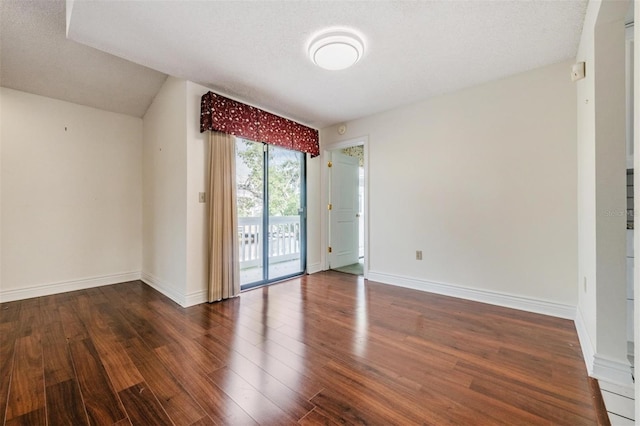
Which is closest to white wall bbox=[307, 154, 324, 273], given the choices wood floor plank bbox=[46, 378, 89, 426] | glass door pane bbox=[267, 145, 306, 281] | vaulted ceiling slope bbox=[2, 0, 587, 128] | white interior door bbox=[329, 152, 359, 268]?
glass door pane bbox=[267, 145, 306, 281]

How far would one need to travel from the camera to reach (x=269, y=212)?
3666mm

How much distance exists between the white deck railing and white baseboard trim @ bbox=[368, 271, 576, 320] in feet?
4.85

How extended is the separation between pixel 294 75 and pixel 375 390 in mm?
2770

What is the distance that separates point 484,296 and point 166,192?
12.9 feet

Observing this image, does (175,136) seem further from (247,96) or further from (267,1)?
(267,1)

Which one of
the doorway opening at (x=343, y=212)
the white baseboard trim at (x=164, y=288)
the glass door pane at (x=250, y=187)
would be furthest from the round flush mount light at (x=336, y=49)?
the white baseboard trim at (x=164, y=288)

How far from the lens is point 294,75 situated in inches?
104

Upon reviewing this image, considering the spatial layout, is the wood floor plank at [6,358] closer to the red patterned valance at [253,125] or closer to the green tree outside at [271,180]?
the green tree outside at [271,180]

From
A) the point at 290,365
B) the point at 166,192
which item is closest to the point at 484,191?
the point at 290,365

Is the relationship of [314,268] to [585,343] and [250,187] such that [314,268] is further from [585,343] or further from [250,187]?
[585,343]

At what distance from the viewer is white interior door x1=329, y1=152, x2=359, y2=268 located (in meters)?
4.43

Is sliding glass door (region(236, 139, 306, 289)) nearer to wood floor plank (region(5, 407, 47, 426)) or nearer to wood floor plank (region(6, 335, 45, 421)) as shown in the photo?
wood floor plank (region(6, 335, 45, 421))

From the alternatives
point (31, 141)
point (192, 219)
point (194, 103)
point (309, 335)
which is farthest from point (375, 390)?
point (31, 141)

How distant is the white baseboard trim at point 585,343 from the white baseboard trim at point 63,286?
16.5ft
